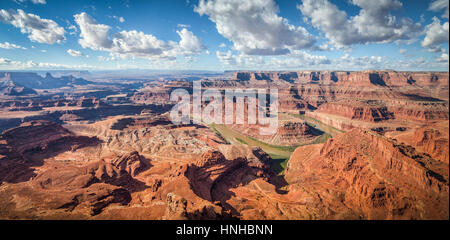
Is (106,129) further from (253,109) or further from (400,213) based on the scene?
(400,213)

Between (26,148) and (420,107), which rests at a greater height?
(420,107)

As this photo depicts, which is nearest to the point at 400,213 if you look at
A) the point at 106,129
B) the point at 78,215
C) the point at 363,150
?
the point at 363,150

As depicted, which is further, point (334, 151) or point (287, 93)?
point (287, 93)

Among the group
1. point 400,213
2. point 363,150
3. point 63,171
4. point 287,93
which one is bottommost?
point 400,213

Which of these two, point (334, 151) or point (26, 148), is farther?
point (26, 148)

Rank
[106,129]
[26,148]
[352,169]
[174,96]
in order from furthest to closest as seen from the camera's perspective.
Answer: [174,96] → [106,129] → [26,148] → [352,169]

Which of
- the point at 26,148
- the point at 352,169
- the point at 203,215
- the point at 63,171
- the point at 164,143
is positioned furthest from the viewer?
the point at 164,143

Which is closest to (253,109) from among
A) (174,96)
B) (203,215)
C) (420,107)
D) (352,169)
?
(352,169)
